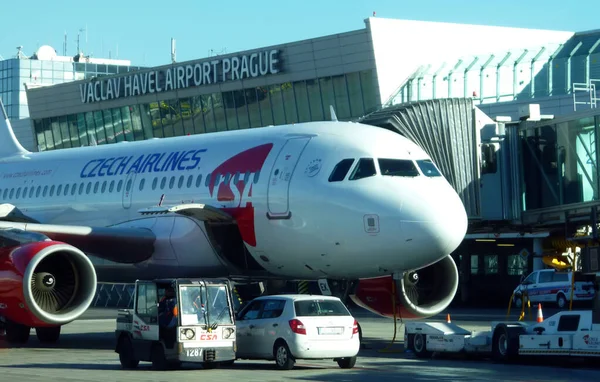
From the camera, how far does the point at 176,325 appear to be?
1866 centimetres

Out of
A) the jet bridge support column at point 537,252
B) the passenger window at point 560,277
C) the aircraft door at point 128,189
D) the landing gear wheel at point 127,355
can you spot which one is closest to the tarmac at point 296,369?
the landing gear wheel at point 127,355

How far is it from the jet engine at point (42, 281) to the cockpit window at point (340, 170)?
17.8 ft

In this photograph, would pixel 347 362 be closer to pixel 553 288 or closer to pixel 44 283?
pixel 44 283

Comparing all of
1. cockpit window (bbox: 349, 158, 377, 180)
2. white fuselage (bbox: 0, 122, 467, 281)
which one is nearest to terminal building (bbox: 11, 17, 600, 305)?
white fuselage (bbox: 0, 122, 467, 281)

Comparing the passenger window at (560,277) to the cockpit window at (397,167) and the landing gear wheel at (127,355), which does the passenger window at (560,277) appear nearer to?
the cockpit window at (397,167)

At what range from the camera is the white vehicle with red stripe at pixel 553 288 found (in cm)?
4244

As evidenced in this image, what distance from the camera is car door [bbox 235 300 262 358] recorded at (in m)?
20.0

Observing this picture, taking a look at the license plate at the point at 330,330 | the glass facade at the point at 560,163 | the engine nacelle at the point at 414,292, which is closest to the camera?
the license plate at the point at 330,330

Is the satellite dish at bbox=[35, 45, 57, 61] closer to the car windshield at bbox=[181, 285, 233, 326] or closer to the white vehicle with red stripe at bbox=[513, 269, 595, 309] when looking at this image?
the white vehicle with red stripe at bbox=[513, 269, 595, 309]

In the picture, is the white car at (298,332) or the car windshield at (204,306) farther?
the car windshield at (204,306)

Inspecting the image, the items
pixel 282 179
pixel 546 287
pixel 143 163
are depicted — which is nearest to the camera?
pixel 282 179

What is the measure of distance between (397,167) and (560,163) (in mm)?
6998

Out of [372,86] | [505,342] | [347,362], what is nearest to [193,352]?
[347,362]

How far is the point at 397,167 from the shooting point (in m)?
21.6
